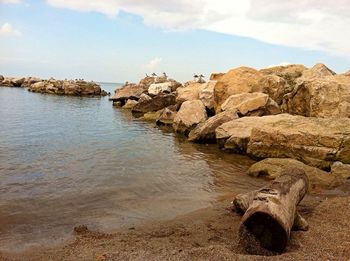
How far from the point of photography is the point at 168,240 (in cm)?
857

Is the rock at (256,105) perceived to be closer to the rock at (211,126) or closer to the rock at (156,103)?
the rock at (211,126)

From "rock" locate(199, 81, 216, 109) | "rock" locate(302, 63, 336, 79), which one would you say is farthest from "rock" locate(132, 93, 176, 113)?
"rock" locate(302, 63, 336, 79)

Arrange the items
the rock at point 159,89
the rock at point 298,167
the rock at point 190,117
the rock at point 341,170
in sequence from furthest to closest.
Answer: the rock at point 159,89, the rock at point 190,117, the rock at point 341,170, the rock at point 298,167

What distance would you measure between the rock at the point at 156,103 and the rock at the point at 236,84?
10481 mm

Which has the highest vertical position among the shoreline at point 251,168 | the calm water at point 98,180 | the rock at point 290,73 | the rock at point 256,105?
the rock at point 290,73

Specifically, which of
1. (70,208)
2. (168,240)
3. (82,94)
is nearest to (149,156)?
(70,208)

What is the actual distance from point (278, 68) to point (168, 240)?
35273 millimetres

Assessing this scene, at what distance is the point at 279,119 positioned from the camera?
1856 centimetres

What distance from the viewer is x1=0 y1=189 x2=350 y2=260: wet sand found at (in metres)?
7.21

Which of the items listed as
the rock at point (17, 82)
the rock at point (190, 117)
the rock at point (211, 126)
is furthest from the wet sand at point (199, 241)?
the rock at point (17, 82)

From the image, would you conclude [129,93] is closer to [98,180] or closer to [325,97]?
[325,97]

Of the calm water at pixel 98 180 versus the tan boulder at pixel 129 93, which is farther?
the tan boulder at pixel 129 93

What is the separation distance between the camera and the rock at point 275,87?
26234 millimetres

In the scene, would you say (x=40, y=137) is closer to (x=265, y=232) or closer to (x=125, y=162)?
(x=125, y=162)
